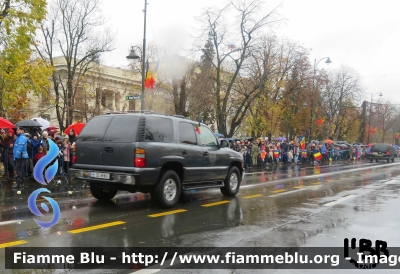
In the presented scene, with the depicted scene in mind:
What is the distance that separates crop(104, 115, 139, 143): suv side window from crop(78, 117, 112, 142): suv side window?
15 cm

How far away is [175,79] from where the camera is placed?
85.3 ft

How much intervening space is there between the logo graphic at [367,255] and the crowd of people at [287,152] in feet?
49.8

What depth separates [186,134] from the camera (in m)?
8.94

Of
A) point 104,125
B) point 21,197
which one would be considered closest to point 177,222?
point 104,125

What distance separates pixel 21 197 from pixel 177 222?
4.77 meters

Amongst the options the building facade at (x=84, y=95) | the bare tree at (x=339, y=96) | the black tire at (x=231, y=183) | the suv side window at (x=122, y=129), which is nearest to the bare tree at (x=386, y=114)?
the bare tree at (x=339, y=96)

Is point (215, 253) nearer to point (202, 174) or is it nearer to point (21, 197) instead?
point (202, 174)

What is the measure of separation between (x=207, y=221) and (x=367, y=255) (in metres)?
2.85

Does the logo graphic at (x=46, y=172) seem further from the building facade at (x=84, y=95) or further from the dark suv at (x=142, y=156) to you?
the building facade at (x=84, y=95)

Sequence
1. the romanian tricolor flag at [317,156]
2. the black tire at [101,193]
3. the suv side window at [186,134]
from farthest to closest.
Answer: the romanian tricolor flag at [317,156]
the black tire at [101,193]
the suv side window at [186,134]

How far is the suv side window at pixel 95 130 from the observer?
812 cm

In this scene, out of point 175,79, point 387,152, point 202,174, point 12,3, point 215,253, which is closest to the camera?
point 215,253

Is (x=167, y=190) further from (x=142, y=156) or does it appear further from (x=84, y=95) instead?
(x=84, y=95)

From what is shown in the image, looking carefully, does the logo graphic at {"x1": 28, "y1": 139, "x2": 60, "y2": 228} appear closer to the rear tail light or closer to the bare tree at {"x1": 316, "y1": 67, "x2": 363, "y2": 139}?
the rear tail light
